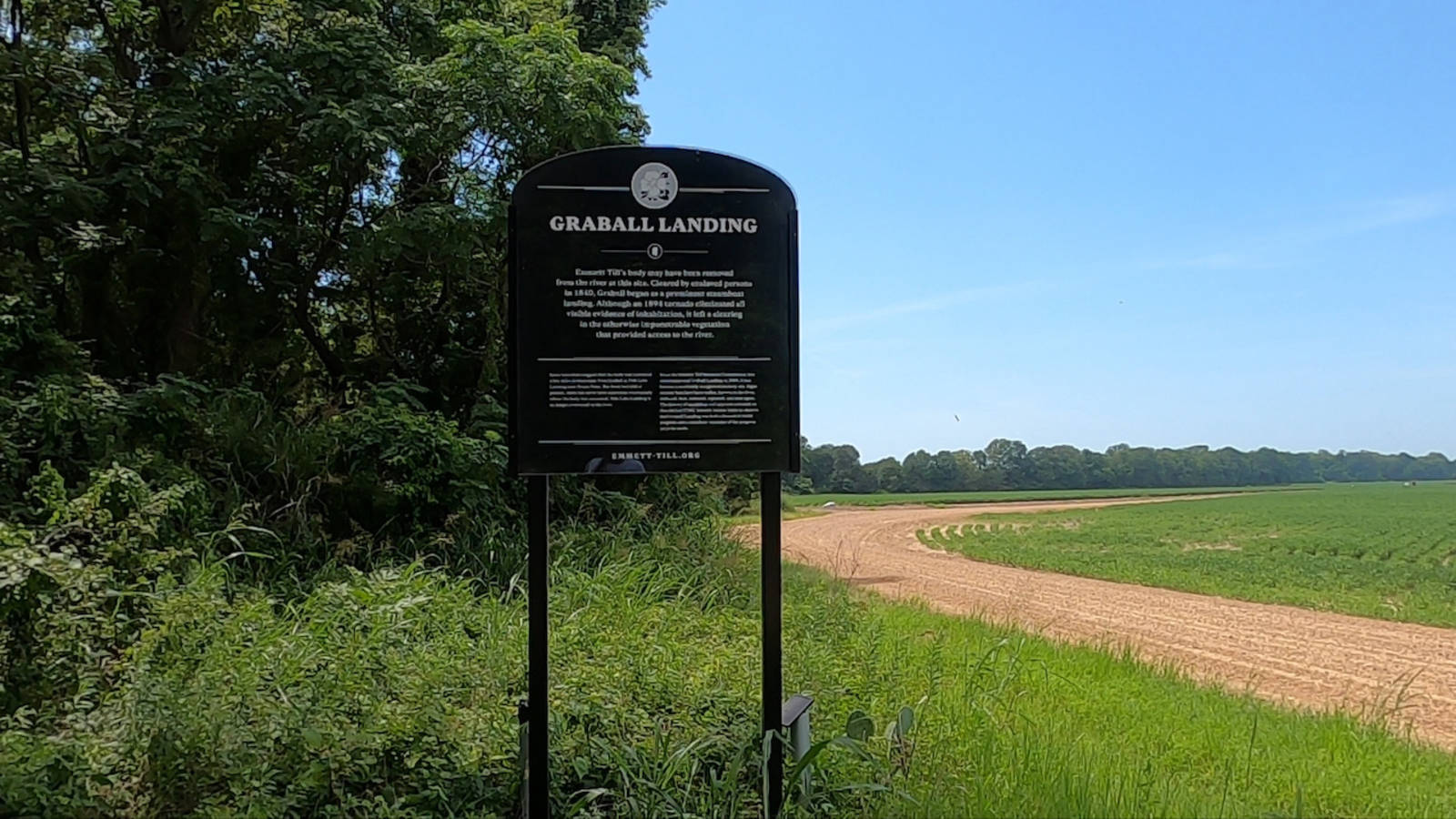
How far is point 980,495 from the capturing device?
90312mm

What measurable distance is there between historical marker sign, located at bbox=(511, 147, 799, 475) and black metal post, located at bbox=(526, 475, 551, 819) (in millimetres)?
201

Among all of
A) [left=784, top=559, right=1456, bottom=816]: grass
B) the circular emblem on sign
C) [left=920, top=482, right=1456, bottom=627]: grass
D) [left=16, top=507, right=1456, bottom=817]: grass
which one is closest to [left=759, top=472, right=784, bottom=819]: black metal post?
[left=16, top=507, right=1456, bottom=817]: grass

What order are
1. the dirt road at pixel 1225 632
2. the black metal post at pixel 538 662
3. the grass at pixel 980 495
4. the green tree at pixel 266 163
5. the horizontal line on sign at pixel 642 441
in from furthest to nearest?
the grass at pixel 980 495
the dirt road at pixel 1225 632
the green tree at pixel 266 163
the horizontal line on sign at pixel 642 441
the black metal post at pixel 538 662

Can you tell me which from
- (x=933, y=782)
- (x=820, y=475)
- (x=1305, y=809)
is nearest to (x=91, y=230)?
(x=933, y=782)

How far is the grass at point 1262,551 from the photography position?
77.7ft

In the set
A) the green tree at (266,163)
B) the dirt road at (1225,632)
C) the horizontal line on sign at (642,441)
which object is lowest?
the dirt road at (1225,632)

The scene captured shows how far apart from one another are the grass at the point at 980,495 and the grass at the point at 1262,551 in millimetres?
15232

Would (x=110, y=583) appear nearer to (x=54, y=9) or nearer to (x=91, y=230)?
(x=91, y=230)

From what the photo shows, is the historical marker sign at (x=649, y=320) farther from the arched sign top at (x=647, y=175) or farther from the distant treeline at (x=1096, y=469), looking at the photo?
the distant treeline at (x=1096, y=469)

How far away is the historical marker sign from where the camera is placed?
3.96 metres

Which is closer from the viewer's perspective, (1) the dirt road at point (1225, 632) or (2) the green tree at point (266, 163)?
(2) the green tree at point (266, 163)

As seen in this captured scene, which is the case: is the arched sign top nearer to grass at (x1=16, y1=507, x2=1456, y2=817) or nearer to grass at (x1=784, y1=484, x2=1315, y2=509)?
grass at (x1=16, y1=507, x2=1456, y2=817)

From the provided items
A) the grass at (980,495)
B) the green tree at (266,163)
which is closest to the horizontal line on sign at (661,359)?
the green tree at (266,163)

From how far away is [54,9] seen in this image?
30.4 feet
